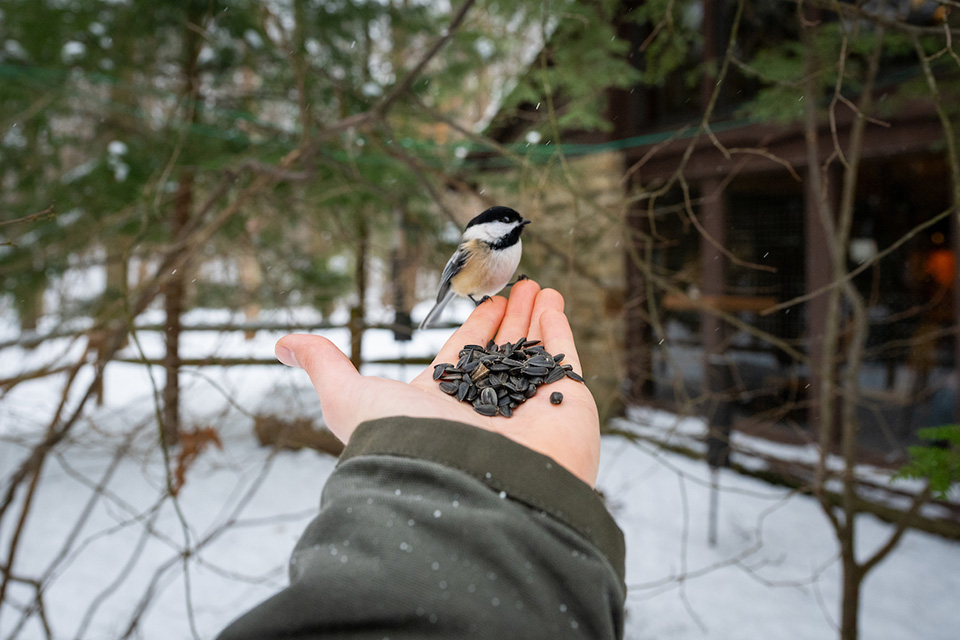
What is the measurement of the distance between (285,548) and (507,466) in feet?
9.05

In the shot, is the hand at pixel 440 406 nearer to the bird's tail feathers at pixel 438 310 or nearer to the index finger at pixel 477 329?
the index finger at pixel 477 329

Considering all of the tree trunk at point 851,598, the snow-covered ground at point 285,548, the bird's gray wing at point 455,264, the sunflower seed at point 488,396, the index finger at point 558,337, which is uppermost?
the bird's gray wing at point 455,264

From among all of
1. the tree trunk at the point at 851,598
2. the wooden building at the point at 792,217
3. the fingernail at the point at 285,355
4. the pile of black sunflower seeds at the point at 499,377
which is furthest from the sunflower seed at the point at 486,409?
the wooden building at the point at 792,217

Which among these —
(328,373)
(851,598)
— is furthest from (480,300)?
(851,598)

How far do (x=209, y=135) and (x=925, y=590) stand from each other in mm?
4184

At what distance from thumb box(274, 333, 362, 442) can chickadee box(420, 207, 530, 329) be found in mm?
221

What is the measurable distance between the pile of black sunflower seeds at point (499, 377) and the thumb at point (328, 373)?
14 centimetres

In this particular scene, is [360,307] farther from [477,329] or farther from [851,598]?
[851,598]

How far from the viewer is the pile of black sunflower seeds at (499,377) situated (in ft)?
2.48

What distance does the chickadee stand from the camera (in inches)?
33.8

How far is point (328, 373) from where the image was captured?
0.72 metres

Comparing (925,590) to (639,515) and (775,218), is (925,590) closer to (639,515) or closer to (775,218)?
(639,515)

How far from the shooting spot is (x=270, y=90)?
3412 millimetres

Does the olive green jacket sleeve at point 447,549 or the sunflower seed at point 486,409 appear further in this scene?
the sunflower seed at point 486,409
